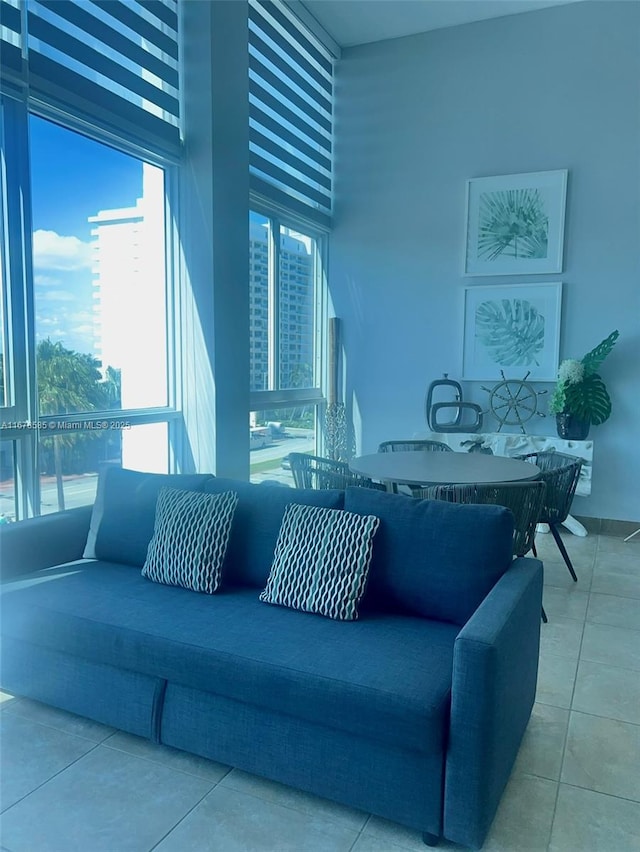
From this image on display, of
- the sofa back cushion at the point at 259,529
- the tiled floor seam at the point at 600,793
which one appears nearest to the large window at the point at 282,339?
the sofa back cushion at the point at 259,529

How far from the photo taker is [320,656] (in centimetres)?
171

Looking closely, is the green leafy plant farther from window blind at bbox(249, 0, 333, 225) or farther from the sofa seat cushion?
the sofa seat cushion

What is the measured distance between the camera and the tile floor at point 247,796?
1.58 m

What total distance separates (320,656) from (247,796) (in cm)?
47

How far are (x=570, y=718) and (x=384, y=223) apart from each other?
414 centimetres

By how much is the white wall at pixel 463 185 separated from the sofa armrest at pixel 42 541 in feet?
10.4

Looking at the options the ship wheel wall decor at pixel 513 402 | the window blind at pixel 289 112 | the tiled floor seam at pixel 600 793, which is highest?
the window blind at pixel 289 112

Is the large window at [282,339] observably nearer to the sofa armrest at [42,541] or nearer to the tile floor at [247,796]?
the sofa armrest at [42,541]

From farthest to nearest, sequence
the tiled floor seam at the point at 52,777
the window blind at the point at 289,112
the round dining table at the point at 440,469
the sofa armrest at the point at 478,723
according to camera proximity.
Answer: the window blind at the point at 289,112, the round dining table at the point at 440,469, the tiled floor seam at the point at 52,777, the sofa armrest at the point at 478,723

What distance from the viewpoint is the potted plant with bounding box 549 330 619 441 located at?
4328 mm

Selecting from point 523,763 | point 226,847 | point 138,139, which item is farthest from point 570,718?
point 138,139

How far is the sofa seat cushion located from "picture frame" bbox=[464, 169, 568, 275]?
11.6 feet

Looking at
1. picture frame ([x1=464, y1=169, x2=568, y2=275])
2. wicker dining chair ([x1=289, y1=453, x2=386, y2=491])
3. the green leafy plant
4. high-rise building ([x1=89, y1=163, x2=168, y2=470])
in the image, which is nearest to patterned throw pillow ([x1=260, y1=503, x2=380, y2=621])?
wicker dining chair ([x1=289, y1=453, x2=386, y2=491])

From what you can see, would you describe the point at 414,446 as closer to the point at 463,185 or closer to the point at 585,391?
the point at 585,391
